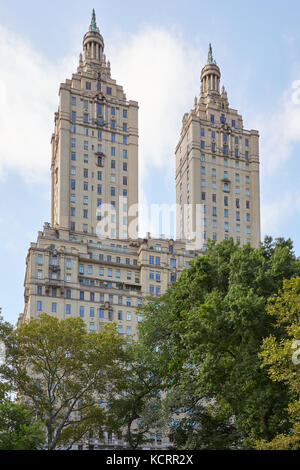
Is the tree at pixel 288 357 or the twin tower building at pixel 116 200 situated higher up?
the twin tower building at pixel 116 200

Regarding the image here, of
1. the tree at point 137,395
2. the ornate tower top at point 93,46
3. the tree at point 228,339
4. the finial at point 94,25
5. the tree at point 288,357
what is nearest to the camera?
the tree at point 288,357

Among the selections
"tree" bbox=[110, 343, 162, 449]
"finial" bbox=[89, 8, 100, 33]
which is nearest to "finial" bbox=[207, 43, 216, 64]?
"finial" bbox=[89, 8, 100, 33]

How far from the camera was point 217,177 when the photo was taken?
469 feet

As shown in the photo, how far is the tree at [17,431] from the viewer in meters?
48.8

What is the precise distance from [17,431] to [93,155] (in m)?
88.0

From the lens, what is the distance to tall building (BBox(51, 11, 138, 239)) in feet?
427

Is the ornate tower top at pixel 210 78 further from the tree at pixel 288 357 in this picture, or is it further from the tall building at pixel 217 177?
the tree at pixel 288 357

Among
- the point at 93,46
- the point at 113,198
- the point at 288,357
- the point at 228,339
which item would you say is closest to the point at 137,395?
the point at 228,339

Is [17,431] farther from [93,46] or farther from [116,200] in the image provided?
[93,46]

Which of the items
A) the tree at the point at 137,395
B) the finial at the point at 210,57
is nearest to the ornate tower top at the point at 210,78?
the finial at the point at 210,57

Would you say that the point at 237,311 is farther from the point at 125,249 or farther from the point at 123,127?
the point at 123,127

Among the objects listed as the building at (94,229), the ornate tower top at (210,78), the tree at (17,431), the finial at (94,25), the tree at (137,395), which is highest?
the finial at (94,25)

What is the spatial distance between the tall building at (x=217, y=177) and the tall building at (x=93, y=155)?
12568 millimetres

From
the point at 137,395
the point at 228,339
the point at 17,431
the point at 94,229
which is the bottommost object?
the point at 17,431
